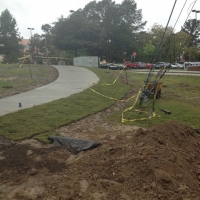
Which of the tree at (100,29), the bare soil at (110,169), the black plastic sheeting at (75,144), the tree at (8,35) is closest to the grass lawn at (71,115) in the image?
the black plastic sheeting at (75,144)

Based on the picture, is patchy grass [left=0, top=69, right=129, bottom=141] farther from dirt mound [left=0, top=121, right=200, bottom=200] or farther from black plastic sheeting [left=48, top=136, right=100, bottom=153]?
dirt mound [left=0, top=121, right=200, bottom=200]

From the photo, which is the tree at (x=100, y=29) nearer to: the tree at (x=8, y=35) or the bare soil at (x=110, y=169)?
the tree at (x=8, y=35)

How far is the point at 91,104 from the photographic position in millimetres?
11188

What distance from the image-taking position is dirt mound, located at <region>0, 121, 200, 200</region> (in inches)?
151

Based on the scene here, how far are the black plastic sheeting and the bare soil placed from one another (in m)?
0.20

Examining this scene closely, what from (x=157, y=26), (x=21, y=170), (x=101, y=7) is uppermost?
(x=101, y=7)

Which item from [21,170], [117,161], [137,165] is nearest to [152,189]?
[137,165]

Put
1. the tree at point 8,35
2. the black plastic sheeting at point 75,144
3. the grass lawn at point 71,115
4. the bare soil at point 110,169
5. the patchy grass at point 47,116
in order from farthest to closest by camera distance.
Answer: the tree at point 8,35
the grass lawn at point 71,115
the patchy grass at point 47,116
the black plastic sheeting at point 75,144
the bare soil at point 110,169

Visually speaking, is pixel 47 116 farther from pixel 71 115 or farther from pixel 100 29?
pixel 100 29

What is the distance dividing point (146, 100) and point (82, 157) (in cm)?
652

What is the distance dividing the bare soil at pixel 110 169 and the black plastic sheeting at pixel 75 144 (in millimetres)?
196

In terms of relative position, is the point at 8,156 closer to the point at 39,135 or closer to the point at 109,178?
the point at 39,135

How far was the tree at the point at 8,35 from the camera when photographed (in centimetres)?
4956

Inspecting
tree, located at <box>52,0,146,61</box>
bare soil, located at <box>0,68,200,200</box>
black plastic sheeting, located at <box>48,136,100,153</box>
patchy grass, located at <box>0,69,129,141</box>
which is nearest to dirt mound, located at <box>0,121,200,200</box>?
bare soil, located at <box>0,68,200,200</box>
